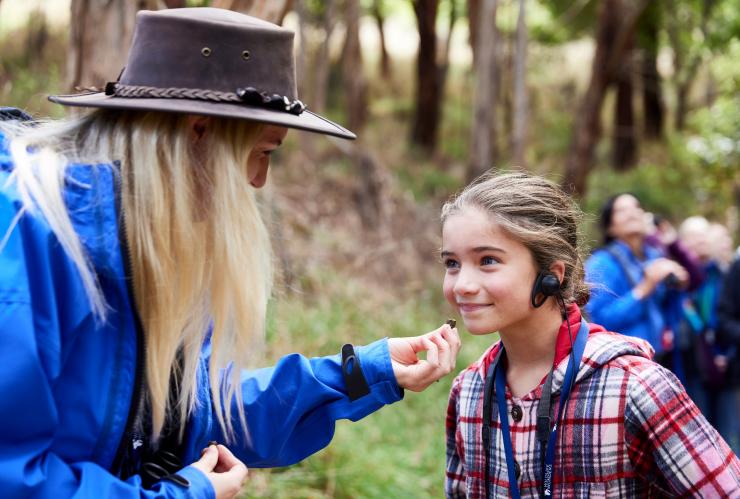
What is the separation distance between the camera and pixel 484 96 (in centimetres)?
1339

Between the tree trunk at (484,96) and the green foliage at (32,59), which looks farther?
the tree trunk at (484,96)

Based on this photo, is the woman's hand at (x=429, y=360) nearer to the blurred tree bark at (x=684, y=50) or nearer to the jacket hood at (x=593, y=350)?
the jacket hood at (x=593, y=350)

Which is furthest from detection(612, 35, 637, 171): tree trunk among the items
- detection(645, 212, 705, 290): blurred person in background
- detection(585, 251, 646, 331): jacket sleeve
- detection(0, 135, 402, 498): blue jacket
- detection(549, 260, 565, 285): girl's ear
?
detection(0, 135, 402, 498): blue jacket

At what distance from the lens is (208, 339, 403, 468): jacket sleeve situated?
252cm

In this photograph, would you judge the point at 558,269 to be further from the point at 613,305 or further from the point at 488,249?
the point at 613,305

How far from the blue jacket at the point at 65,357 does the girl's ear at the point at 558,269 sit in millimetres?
1165

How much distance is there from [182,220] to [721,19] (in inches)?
767

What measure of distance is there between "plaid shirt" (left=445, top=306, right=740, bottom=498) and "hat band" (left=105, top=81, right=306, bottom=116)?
1.07 meters

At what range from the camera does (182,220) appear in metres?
1.92

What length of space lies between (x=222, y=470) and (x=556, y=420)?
2.94ft

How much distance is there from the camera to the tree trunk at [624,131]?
2045 cm

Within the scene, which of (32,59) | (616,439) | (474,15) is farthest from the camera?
(474,15)

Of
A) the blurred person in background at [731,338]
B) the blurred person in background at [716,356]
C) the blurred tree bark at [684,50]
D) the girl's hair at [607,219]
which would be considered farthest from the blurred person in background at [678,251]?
the blurred tree bark at [684,50]

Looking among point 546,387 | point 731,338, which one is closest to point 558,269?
point 546,387
